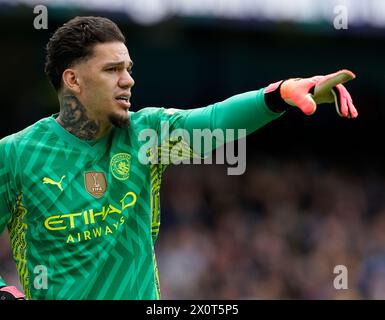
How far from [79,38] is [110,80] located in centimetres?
29

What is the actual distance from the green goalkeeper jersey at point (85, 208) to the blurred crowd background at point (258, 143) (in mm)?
7242

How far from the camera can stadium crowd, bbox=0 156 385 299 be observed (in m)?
12.8

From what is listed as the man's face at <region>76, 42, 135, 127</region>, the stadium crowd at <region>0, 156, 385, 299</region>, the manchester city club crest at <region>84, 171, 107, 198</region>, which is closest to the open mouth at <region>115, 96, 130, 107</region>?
the man's face at <region>76, 42, 135, 127</region>

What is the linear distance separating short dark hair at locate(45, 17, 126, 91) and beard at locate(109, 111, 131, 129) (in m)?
0.37

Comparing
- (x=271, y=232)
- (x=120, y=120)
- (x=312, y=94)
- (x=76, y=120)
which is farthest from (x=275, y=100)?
(x=271, y=232)

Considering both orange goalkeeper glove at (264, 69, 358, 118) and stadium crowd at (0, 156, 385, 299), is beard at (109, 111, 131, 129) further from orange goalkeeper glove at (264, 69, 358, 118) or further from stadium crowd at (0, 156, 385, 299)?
stadium crowd at (0, 156, 385, 299)

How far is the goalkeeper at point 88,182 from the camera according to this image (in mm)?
4770

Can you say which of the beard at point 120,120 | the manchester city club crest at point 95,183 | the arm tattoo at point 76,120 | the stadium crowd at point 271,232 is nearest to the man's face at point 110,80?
the beard at point 120,120

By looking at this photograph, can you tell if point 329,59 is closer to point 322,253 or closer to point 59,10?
point 322,253

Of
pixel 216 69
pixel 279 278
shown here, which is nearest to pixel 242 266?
pixel 279 278

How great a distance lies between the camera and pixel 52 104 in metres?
14.1

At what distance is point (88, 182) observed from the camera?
4.88 meters

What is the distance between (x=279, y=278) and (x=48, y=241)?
8.74 m

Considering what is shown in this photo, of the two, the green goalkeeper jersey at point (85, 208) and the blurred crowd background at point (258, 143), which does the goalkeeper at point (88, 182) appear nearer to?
the green goalkeeper jersey at point (85, 208)
